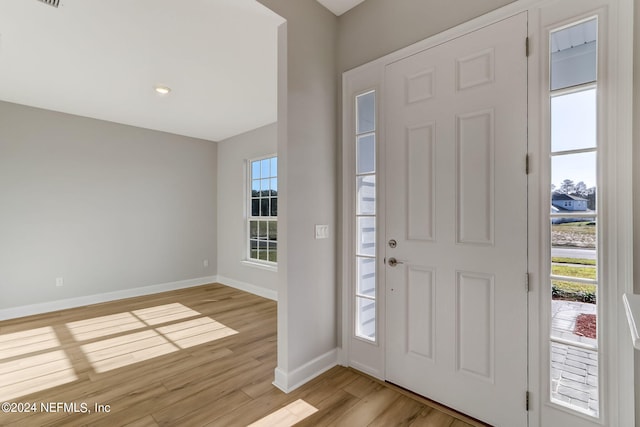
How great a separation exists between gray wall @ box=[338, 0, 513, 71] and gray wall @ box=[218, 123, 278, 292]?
7.81 ft

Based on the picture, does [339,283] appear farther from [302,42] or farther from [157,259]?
[157,259]

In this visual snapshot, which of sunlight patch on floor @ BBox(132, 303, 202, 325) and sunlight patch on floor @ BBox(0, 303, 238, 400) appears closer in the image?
sunlight patch on floor @ BBox(0, 303, 238, 400)

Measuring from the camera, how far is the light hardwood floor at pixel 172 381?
1823mm

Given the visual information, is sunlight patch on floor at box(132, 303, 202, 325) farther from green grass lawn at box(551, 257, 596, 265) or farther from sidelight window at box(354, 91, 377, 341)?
green grass lawn at box(551, 257, 596, 265)

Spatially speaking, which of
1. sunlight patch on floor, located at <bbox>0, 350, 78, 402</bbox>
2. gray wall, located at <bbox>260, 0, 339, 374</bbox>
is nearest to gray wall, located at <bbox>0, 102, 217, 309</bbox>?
sunlight patch on floor, located at <bbox>0, 350, 78, 402</bbox>

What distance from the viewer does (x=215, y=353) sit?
2709mm

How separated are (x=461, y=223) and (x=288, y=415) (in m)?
1.61

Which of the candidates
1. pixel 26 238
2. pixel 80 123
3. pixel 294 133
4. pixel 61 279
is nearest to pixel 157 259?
pixel 61 279

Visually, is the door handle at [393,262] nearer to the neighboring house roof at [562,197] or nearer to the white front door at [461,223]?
the white front door at [461,223]

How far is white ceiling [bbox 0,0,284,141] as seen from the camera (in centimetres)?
207

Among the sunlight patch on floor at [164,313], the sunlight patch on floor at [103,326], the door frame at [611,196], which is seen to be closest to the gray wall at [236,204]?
the sunlight patch on floor at [164,313]

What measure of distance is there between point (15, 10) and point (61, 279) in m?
3.39

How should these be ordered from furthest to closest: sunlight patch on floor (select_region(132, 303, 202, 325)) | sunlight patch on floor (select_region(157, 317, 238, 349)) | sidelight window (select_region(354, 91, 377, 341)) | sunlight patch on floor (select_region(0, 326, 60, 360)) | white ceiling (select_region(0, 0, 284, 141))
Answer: sunlight patch on floor (select_region(132, 303, 202, 325)) → sunlight patch on floor (select_region(157, 317, 238, 349)) → sunlight patch on floor (select_region(0, 326, 60, 360)) → sidelight window (select_region(354, 91, 377, 341)) → white ceiling (select_region(0, 0, 284, 141))

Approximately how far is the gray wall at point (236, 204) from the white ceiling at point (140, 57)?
75cm
